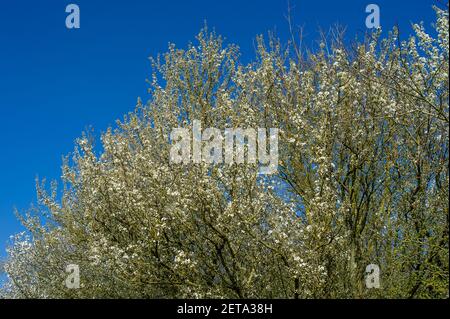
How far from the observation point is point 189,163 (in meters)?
13.9

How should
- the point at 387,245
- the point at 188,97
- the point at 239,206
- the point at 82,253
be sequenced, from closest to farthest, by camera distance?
the point at 239,206 → the point at 387,245 → the point at 82,253 → the point at 188,97

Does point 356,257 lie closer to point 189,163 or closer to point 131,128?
point 189,163

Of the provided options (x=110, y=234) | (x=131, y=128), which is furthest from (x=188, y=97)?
(x=110, y=234)

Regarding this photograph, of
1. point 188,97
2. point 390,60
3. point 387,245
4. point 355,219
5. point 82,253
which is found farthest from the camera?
point 188,97

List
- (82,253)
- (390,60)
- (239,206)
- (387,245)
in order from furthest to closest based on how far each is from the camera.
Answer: (82,253) < (390,60) < (387,245) < (239,206)

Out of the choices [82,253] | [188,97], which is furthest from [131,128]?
[82,253]

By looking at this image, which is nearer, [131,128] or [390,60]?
[390,60]

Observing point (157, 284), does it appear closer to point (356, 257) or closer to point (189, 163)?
point (189, 163)

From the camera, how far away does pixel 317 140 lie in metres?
14.2

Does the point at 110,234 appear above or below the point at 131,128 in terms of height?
below

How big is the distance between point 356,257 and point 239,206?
3.95 metres
